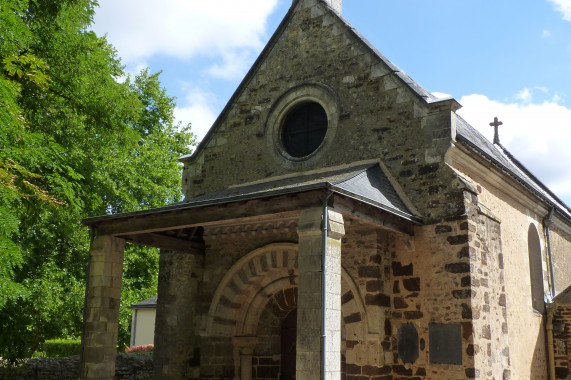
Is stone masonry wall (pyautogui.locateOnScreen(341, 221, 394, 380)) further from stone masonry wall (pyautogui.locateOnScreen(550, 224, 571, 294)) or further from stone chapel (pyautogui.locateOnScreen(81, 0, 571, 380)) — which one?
stone masonry wall (pyautogui.locateOnScreen(550, 224, 571, 294))

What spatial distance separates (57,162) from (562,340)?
10.6m

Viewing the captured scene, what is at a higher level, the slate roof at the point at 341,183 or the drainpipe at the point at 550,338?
the slate roof at the point at 341,183

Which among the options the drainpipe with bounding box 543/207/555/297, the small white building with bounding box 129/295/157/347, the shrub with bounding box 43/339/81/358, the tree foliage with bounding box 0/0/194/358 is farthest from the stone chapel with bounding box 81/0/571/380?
the small white building with bounding box 129/295/157/347

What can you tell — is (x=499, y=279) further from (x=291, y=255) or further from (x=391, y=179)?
(x=291, y=255)

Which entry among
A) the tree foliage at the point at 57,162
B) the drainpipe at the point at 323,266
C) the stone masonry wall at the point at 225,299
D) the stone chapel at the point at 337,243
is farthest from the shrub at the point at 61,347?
the drainpipe at the point at 323,266

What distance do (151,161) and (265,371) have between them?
1395 centimetres

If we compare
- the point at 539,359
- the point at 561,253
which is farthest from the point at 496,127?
the point at 539,359

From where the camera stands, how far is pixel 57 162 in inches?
424

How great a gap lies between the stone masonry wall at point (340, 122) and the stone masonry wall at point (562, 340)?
503 cm

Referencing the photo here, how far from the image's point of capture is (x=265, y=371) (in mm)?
10891

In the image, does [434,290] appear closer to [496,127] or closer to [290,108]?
[290,108]

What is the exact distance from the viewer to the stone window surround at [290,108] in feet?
34.9

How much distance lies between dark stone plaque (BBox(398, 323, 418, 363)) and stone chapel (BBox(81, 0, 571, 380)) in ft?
0.07

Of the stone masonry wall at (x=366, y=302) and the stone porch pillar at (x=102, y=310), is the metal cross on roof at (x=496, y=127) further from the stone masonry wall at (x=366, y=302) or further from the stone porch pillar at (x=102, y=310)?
the stone porch pillar at (x=102, y=310)
